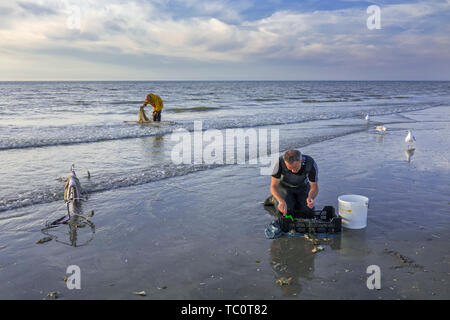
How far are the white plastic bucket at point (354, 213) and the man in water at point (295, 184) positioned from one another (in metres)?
0.46

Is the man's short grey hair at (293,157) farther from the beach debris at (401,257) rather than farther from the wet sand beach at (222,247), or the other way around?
the beach debris at (401,257)

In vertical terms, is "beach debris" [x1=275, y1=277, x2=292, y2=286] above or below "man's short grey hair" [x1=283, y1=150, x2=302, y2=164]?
below

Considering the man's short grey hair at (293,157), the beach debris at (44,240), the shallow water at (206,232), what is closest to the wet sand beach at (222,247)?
the shallow water at (206,232)

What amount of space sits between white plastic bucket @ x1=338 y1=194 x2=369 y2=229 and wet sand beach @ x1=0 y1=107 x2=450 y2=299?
0.16m

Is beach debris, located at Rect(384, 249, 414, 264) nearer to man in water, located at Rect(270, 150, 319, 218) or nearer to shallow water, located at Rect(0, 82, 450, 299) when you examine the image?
shallow water, located at Rect(0, 82, 450, 299)

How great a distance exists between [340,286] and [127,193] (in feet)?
15.6

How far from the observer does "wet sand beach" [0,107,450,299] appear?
3.54 metres

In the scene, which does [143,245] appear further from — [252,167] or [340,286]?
[252,167]

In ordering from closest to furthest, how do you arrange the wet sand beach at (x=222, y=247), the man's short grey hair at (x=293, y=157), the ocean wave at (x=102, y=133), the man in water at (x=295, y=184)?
the wet sand beach at (x=222, y=247)
the man's short grey hair at (x=293, y=157)
the man in water at (x=295, y=184)
the ocean wave at (x=102, y=133)

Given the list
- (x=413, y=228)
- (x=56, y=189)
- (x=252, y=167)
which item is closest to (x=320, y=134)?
(x=252, y=167)

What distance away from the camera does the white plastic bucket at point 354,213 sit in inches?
191

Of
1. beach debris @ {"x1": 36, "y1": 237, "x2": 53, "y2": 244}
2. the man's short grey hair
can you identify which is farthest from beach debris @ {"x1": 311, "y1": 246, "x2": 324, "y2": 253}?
beach debris @ {"x1": 36, "y1": 237, "x2": 53, "y2": 244}

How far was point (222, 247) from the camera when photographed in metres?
4.46

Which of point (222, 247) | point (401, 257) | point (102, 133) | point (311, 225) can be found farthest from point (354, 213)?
point (102, 133)
